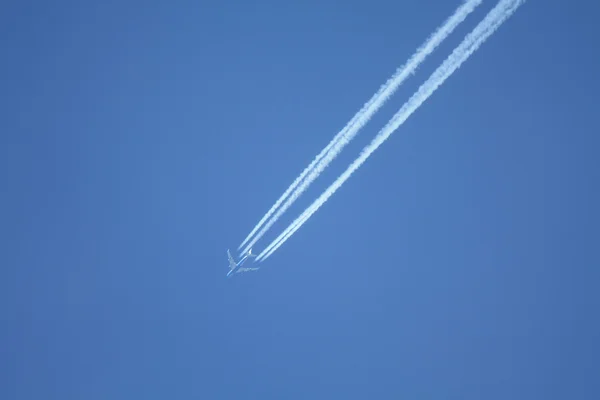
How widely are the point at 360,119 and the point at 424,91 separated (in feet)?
1.44

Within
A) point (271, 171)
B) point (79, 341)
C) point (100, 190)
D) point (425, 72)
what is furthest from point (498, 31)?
point (79, 341)

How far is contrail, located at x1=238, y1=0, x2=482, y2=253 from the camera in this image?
3249 millimetres

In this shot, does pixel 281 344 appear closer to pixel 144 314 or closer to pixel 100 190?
pixel 144 314

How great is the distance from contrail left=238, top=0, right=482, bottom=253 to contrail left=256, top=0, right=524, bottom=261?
11cm

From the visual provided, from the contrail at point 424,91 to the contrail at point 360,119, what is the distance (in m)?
0.11

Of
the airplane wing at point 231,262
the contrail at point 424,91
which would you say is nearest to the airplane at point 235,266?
the airplane wing at point 231,262

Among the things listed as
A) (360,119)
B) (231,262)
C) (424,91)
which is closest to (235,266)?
(231,262)

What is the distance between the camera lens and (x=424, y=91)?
3.41 metres

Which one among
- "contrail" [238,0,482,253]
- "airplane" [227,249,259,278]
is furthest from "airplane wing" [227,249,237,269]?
"contrail" [238,0,482,253]

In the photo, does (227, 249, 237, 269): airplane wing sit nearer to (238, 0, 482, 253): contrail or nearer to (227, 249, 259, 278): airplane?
(227, 249, 259, 278): airplane

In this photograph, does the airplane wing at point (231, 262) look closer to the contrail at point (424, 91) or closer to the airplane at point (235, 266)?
the airplane at point (235, 266)

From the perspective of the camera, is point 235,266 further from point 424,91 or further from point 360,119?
point 424,91

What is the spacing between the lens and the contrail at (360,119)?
3249mm

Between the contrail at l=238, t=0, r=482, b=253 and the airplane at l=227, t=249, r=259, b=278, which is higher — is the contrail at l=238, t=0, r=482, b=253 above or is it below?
above
